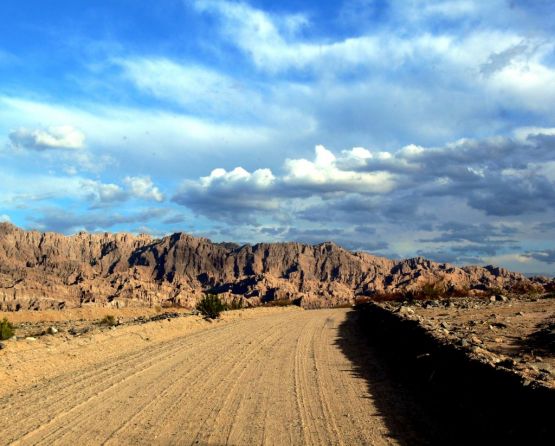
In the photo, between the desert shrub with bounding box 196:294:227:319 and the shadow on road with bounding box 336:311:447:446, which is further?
the desert shrub with bounding box 196:294:227:319

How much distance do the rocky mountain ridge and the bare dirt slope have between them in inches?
3385

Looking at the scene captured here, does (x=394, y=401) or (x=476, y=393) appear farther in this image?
(x=394, y=401)

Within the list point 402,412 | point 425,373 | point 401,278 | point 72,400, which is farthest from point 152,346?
point 401,278

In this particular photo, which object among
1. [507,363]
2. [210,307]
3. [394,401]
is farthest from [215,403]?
[210,307]

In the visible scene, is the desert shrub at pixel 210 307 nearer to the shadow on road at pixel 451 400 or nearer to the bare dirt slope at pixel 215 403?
the bare dirt slope at pixel 215 403

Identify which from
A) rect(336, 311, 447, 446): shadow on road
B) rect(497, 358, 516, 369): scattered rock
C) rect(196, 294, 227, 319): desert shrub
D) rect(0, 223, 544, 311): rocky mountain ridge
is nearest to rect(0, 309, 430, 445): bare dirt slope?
rect(336, 311, 447, 446): shadow on road

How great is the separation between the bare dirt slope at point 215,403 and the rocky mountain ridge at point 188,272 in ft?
282

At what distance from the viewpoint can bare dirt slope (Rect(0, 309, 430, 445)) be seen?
9.52 meters

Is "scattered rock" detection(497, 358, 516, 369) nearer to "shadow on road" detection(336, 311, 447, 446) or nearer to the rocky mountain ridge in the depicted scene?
"shadow on road" detection(336, 311, 447, 446)

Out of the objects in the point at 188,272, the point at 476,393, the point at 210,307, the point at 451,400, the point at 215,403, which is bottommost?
the point at 215,403

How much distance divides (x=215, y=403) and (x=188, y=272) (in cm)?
16039

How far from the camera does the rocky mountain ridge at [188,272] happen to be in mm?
110250

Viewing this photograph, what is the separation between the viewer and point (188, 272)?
16925 cm

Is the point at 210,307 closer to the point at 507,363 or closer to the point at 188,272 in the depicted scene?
the point at 507,363
